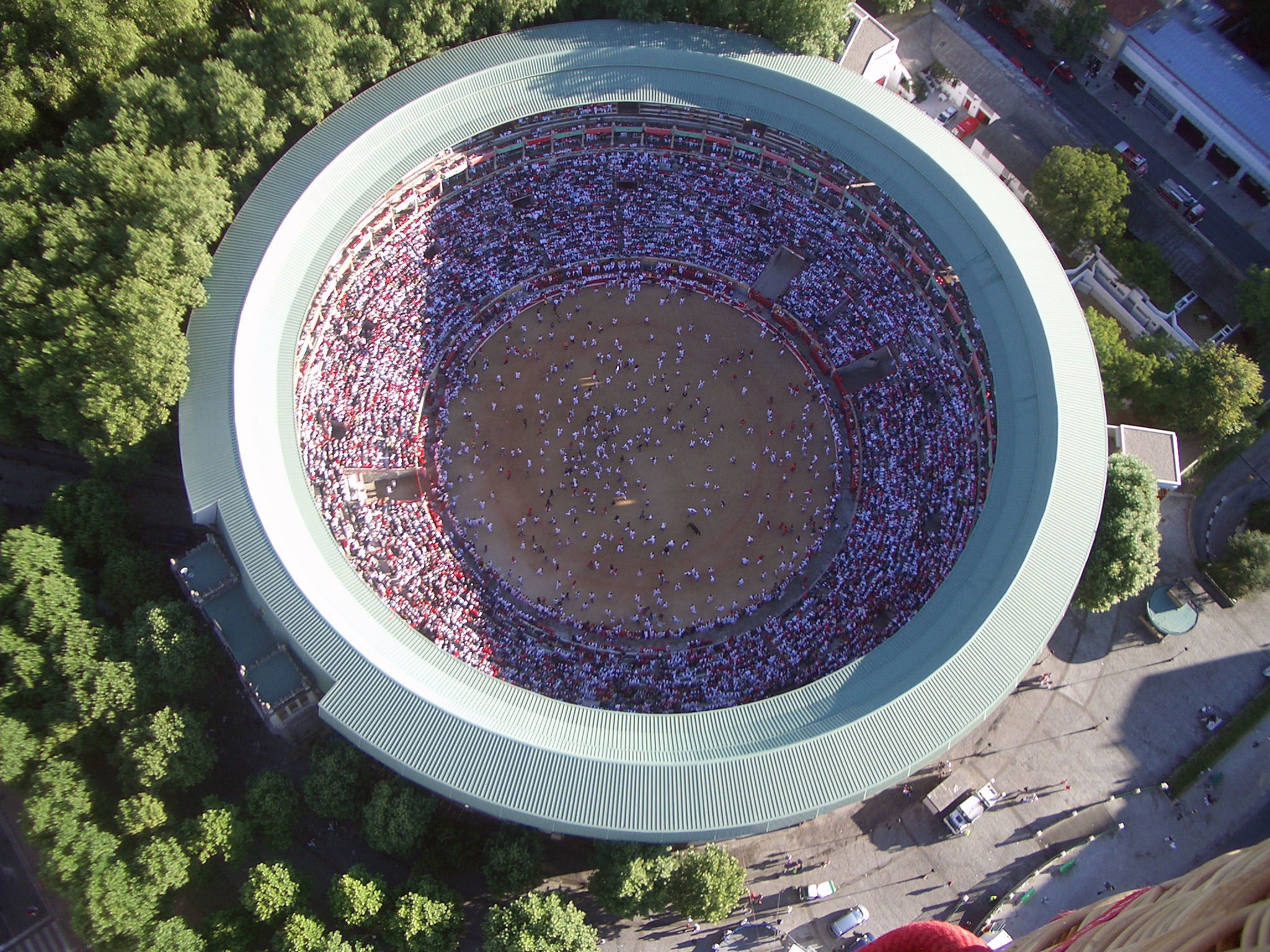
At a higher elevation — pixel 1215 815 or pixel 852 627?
pixel 852 627

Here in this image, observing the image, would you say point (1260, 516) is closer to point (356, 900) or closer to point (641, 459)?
point (641, 459)

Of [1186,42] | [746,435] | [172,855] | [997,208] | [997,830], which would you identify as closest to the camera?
[172,855]

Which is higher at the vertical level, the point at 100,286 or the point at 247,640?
the point at 100,286

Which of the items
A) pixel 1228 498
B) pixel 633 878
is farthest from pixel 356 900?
pixel 1228 498

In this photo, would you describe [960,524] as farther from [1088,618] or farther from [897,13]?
[897,13]

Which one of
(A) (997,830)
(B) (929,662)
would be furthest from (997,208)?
(A) (997,830)

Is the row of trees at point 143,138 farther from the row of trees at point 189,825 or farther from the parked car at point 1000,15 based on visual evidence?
the parked car at point 1000,15
